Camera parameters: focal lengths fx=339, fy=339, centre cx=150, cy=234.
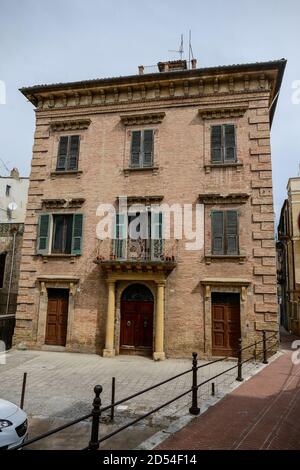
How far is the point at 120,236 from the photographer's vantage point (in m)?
15.7

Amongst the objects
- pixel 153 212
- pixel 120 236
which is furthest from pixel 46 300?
pixel 153 212

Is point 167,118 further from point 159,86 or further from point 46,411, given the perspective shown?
point 46,411

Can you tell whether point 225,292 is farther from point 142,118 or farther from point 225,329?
point 142,118

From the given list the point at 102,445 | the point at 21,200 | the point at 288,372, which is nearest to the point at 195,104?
the point at 288,372

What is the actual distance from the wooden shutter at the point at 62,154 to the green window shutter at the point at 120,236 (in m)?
4.15

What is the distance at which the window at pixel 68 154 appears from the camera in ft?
56.3

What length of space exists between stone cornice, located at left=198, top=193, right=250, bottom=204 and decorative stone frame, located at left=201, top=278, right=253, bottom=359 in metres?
3.46

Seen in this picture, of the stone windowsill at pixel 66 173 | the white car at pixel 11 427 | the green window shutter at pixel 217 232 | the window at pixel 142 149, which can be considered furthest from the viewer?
the stone windowsill at pixel 66 173

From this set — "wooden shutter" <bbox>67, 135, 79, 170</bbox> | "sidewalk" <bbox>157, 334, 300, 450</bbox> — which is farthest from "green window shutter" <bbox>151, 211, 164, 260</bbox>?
"sidewalk" <bbox>157, 334, 300, 450</bbox>

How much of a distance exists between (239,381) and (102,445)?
5484 millimetres

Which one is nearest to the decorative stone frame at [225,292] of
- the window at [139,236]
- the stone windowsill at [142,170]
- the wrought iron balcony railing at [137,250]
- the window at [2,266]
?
the wrought iron balcony railing at [137,250]

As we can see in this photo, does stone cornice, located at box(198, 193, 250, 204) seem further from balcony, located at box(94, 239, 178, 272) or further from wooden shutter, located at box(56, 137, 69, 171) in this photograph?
wooden shutter, located at box(56, 137, 69, 171)

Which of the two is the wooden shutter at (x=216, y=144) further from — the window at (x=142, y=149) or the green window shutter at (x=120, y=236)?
the green window shutter at (x=120, y=236)
